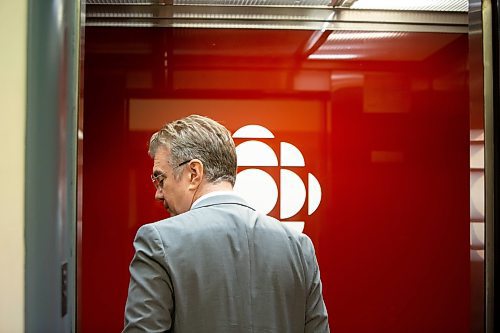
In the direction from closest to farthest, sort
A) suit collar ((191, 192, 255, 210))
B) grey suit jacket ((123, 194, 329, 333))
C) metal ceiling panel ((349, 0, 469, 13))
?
grey suit jacket ((123, 194, 329, 333)), suit collar ((191, 192, 255, 210)), metal ceiling panel ((349, 0, 469, 13))

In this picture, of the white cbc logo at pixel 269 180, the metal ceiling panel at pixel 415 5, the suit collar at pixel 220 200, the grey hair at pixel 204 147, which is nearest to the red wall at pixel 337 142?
the white cbc logo at pixel 269 180

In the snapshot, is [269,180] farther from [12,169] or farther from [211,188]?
[12,169]

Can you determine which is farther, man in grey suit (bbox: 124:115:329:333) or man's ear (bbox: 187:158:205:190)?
man's ear (bbox: 187:158:205:190)

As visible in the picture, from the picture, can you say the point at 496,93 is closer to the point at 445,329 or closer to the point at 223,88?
the point at 223,88

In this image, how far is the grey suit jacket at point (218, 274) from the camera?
1.30m

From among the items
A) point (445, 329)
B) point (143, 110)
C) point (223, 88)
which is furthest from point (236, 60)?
point (445, 329)

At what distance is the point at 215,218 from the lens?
4.50ft

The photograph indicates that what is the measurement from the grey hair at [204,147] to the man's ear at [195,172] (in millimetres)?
10

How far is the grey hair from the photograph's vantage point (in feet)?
4.98

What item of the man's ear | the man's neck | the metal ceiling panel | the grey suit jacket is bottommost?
the grey suit jacket

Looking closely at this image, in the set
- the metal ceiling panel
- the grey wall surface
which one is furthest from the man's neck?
the metal ceiling panel

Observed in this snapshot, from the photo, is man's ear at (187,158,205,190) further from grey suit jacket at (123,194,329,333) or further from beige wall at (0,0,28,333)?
beige wall at (0,0,28,333)

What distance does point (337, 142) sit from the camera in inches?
133

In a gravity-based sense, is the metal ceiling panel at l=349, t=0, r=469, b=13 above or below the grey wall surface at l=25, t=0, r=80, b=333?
above
